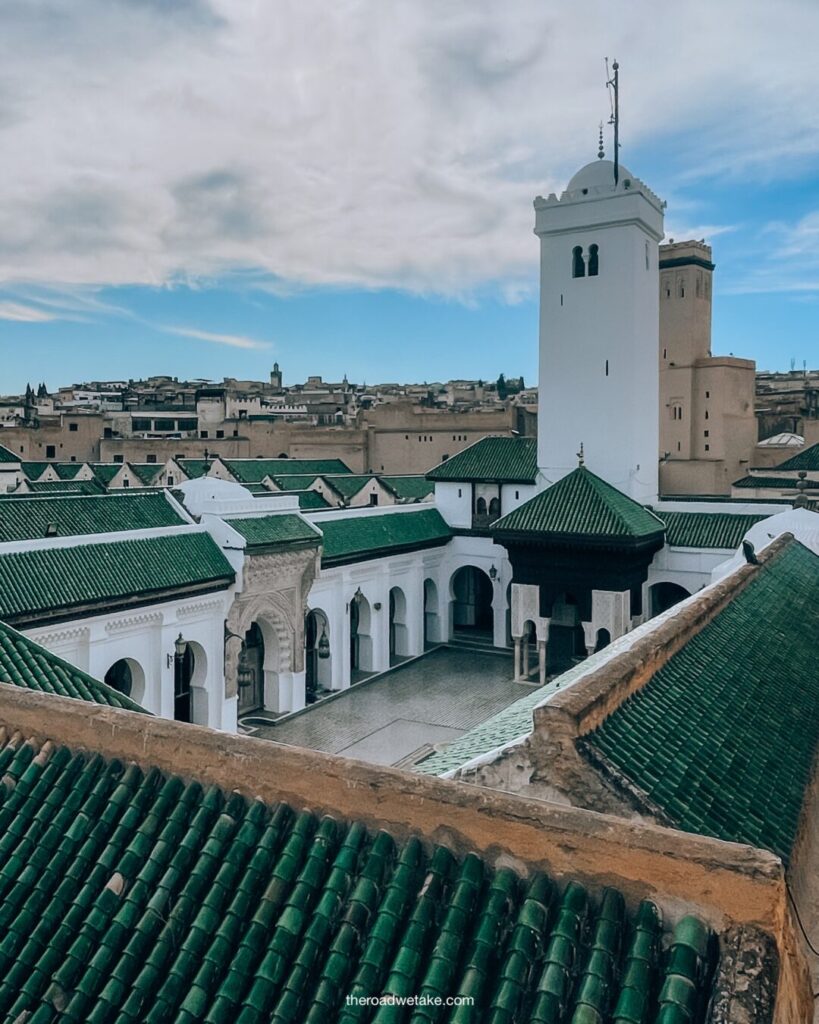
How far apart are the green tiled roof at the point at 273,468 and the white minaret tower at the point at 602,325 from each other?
10.8m

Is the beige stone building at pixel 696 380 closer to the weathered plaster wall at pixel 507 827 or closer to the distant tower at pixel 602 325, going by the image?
the distant tower at pixel 602 325

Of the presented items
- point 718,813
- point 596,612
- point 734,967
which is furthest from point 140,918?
point 596,612

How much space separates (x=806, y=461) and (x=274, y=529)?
17.7 metres

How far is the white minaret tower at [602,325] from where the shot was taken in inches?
705

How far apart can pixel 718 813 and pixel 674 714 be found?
898 mm

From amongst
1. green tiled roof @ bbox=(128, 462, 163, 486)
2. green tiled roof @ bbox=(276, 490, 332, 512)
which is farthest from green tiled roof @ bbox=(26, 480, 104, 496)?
green tiled roof @ bbox=(128, 462, 163, 486)

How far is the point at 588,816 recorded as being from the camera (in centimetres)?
271

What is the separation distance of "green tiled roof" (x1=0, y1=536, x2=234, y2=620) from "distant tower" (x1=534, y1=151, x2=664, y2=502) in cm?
868

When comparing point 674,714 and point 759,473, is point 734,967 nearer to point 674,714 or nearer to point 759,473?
point 674,714

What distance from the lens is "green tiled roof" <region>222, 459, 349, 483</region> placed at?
2647 cm

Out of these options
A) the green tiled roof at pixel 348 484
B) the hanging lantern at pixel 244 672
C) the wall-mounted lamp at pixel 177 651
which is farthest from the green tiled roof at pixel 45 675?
the green tiled roof at pixel 348 484

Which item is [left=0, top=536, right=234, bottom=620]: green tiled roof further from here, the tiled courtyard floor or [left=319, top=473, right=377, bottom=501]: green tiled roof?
Result: [left=319, top=473, right=377, bottom=501]: green tiled roof

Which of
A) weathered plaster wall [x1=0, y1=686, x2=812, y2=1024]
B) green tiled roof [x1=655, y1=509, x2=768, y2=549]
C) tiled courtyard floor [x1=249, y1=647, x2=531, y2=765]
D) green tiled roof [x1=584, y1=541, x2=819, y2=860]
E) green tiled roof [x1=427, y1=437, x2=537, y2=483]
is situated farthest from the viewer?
green tiled roof [x1=427, y1=437, x2=537, y2=483]

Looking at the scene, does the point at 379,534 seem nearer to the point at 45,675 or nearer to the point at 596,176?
the point at 596,176
